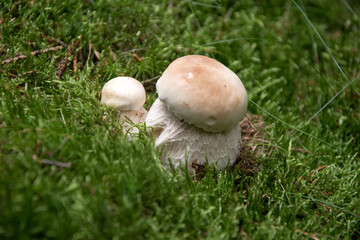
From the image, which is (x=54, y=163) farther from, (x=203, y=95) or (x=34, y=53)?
(x=34, y=53)

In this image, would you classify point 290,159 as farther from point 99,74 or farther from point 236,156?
point 99,74

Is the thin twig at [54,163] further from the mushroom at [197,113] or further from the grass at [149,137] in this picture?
the mushroom at [197,113]

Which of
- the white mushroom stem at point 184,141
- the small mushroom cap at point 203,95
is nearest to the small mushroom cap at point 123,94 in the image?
the white mushroom stem at point 184,141

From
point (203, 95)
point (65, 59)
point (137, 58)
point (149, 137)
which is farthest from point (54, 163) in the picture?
point (137, 58)

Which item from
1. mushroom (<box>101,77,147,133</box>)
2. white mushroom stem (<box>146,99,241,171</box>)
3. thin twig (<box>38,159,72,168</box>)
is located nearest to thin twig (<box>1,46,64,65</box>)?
mushroom (<box>101,77,147,133</box>)

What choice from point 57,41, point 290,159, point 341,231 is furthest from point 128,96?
point 341,231

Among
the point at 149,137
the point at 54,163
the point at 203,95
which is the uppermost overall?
the point at 203,95

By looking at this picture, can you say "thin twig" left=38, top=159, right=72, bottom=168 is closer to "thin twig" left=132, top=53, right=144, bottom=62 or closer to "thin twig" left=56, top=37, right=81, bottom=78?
"thin twig" left=56, top=37, right=81, bottom=78
